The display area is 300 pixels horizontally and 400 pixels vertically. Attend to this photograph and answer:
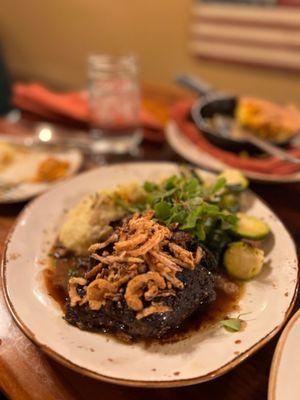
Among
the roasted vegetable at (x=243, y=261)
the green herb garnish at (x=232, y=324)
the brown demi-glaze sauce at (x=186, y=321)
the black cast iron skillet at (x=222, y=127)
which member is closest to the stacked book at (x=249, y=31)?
the black cast iron skillet at (x=222, y=127)

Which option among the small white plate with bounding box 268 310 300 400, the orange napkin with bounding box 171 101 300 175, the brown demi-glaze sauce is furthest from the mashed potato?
the small white plate with bounding box 268 310 300 400

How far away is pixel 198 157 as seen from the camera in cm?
164

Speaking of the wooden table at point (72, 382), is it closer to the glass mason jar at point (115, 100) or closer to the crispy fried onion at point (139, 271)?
the crispy fried onion at point (139, 271)

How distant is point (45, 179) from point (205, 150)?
24.4 inches

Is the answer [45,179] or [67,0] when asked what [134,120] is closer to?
[45,179]

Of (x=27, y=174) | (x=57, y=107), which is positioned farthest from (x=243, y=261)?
(x=57, y=107)

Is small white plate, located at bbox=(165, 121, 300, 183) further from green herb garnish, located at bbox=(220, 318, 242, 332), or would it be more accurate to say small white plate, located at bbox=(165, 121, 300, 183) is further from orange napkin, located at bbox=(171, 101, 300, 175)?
green herb garnish, located at bbox=(220, 318, 242, 332)

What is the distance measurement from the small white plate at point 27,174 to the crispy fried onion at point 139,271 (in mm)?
558

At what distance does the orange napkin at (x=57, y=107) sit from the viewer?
6.40 ft

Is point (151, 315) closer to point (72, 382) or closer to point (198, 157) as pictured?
point (72, 382)

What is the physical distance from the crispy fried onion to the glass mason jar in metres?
0.93

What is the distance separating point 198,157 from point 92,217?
59cm

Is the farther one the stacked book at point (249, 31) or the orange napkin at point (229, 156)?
the stacked book at point (249, 31)

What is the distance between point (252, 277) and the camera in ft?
3.55
